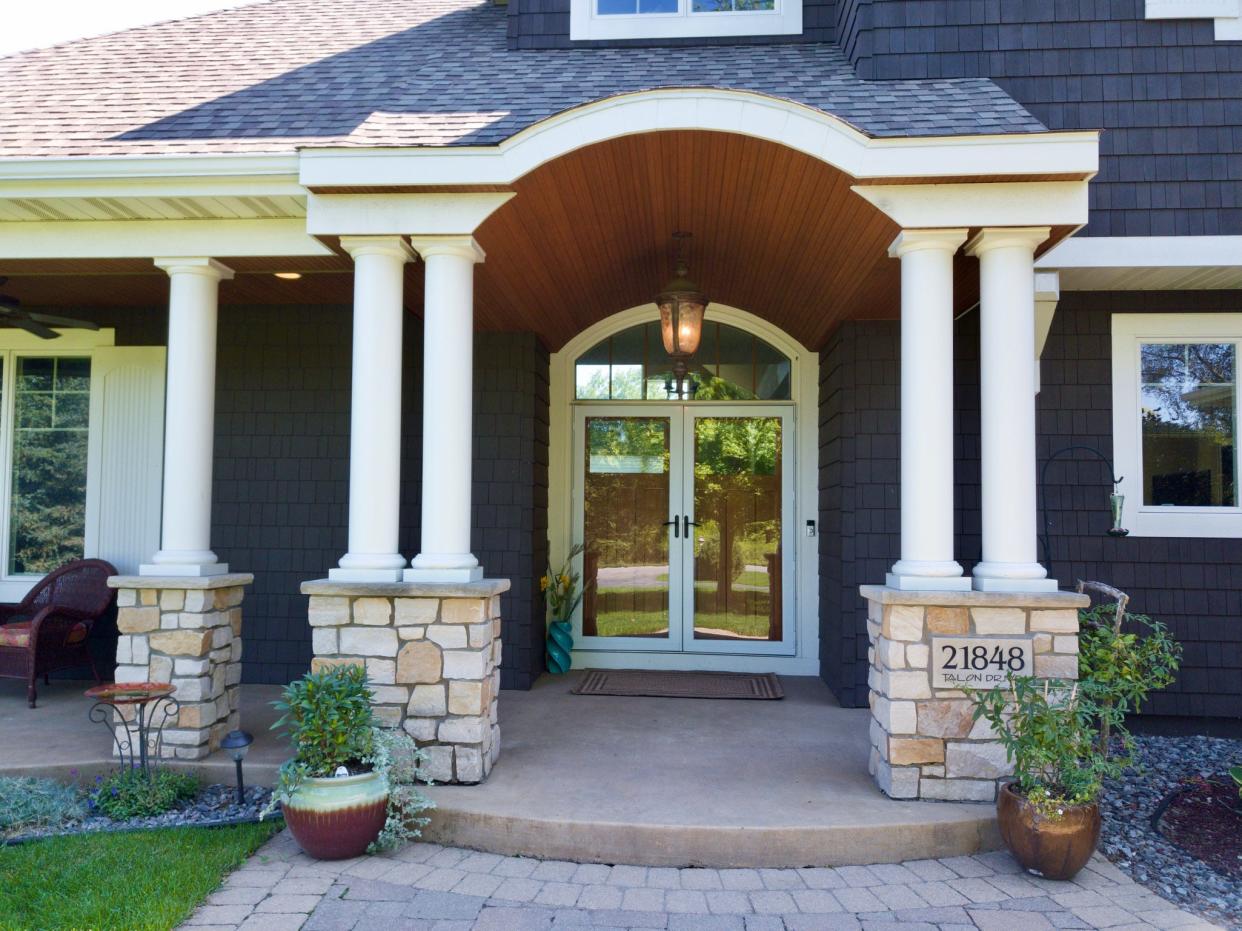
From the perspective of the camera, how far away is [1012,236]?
3627 millimetres

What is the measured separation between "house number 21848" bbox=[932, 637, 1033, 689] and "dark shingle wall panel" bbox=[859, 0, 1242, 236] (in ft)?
8.41

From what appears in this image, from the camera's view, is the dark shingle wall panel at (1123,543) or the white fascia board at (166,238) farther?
the dark shingle wall panel at (1123,543)

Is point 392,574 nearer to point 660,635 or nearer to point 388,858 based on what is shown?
point 388,858

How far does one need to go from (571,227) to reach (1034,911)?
3394mm

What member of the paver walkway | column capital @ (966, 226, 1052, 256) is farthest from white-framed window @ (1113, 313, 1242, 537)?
the paver walkway

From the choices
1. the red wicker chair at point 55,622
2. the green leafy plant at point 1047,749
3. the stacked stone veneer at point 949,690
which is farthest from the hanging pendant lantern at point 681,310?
the red wicker chair at point 55,622

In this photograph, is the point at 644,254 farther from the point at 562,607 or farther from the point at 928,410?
the point at 562,607

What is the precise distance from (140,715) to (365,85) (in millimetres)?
3627

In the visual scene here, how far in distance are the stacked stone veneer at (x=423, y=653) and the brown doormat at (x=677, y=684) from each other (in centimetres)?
182

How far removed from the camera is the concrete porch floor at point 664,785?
10.3 ft

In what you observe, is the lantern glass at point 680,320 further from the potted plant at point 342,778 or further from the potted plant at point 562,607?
the potted plant at point 342,778

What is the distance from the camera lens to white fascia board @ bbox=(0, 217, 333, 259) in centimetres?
432

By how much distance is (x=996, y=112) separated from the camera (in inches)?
151

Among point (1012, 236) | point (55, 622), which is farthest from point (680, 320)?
point (55, 622)
